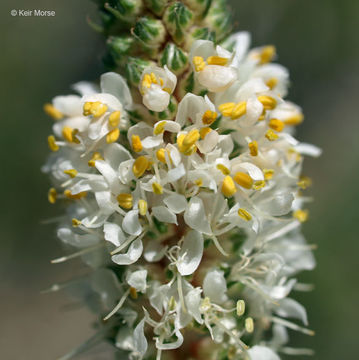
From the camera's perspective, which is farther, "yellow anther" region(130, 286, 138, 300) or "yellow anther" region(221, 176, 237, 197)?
"yellow anther" region(130, 286, 138, 300)

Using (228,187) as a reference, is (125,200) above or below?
below

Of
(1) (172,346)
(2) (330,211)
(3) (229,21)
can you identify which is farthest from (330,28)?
(1) (172,346)

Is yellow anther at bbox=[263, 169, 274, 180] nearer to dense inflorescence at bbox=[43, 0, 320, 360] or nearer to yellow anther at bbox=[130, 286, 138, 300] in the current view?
dense inflorescence at bbox=[43, 0, 320, 360]

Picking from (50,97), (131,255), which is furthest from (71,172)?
(50,97)

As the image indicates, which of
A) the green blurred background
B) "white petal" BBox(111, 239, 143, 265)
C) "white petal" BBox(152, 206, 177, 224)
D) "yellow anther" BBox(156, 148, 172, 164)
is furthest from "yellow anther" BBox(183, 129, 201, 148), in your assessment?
the green blurred background

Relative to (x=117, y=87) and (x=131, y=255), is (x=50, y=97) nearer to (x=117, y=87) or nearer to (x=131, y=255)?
(x=117, y=87)
